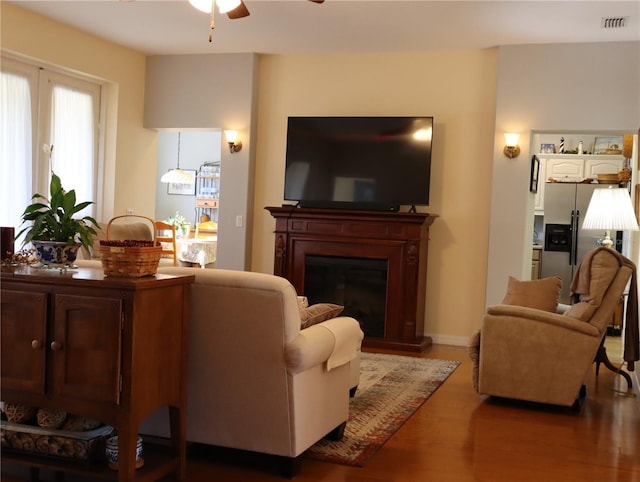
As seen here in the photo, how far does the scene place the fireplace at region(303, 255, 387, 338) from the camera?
718cm

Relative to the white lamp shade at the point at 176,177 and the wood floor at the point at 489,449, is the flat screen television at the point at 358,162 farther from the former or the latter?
the white lamp shade at the point at 176,177

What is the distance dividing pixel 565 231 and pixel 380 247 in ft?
11.4

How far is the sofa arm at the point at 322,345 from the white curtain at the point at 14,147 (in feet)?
12.9

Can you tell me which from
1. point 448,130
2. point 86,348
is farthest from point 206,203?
point 86,348

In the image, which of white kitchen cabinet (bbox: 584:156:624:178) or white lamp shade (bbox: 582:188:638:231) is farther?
white kitchen cabinet (bbox: 584:156:624:178)

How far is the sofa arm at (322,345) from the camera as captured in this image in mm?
3139

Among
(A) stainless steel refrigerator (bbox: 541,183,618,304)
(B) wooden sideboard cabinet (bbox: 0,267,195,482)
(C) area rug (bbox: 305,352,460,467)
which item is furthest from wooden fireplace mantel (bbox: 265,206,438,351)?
(B) wooden sideboard cabinet (bbox: 0,267,195,482)

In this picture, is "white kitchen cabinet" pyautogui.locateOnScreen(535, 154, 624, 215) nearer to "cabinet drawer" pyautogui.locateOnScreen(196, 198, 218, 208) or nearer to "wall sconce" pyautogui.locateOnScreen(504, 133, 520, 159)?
"wall sconce" pyautogui.locateOnScreen(504, 133, 520, 159)

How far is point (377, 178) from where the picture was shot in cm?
725

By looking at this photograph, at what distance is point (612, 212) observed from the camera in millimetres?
6051

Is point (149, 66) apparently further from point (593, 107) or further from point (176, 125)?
point (593, 107)

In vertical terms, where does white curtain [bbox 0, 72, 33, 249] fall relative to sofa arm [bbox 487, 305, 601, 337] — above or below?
above

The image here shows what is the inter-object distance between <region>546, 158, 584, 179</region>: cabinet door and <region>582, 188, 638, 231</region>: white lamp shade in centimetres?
359

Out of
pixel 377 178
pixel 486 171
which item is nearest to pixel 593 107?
pixel 486 171
